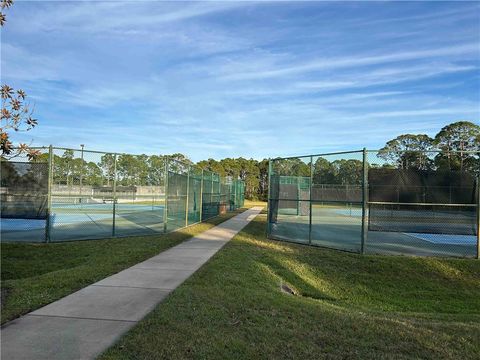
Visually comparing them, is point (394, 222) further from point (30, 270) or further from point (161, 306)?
point (30, 270)

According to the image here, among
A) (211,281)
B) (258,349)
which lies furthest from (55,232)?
(258,349)

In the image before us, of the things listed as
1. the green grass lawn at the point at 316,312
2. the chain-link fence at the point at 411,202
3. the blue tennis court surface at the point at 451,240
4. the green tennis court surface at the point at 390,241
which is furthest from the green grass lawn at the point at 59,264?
the blue tennis court surface at the point at 451,240

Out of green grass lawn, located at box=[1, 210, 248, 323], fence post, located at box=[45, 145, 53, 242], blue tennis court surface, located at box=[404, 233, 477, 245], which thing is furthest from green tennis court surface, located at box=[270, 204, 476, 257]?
fence post, located at box=[45, 145, 53, 242]

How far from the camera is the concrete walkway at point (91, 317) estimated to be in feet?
14.0

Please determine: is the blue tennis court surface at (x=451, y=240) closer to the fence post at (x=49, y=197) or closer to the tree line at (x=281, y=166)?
the tree line at (x=281, y=166)

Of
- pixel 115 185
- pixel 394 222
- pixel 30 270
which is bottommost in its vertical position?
pixel 30 270

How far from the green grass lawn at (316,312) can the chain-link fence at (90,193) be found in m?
4.70

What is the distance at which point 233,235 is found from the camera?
15156mm

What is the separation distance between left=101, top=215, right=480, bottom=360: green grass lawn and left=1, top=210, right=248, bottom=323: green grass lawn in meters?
1.85

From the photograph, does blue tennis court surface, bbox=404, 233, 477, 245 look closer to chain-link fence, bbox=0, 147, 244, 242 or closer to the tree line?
the tree line

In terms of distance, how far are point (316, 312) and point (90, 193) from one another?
432 inches

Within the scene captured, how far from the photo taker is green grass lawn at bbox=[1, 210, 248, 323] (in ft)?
20.2

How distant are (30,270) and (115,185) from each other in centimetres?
446

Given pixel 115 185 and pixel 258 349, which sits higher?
pixel 115 185
